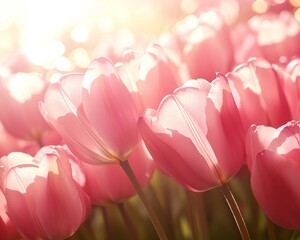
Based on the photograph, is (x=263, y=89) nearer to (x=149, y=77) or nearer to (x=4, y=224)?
(x=149, y=77)

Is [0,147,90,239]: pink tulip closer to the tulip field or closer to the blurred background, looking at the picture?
the tulip field

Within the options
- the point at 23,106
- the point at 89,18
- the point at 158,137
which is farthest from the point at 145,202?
the point at 89,18

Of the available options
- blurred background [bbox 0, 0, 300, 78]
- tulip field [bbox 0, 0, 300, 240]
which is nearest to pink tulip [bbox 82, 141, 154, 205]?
tulip field [bbox 0, 0, 300, 240]

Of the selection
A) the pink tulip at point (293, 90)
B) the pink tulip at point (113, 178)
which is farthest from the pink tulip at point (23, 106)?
the pink tulip at point (293, 90)

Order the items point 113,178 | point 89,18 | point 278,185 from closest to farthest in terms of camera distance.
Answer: point 278,185
point 113,178
point 89,18

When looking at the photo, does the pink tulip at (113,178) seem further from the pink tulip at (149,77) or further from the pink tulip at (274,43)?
the pink tulip at (274,43)

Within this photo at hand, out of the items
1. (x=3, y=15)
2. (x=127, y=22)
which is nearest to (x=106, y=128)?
(x=127, y=22)
